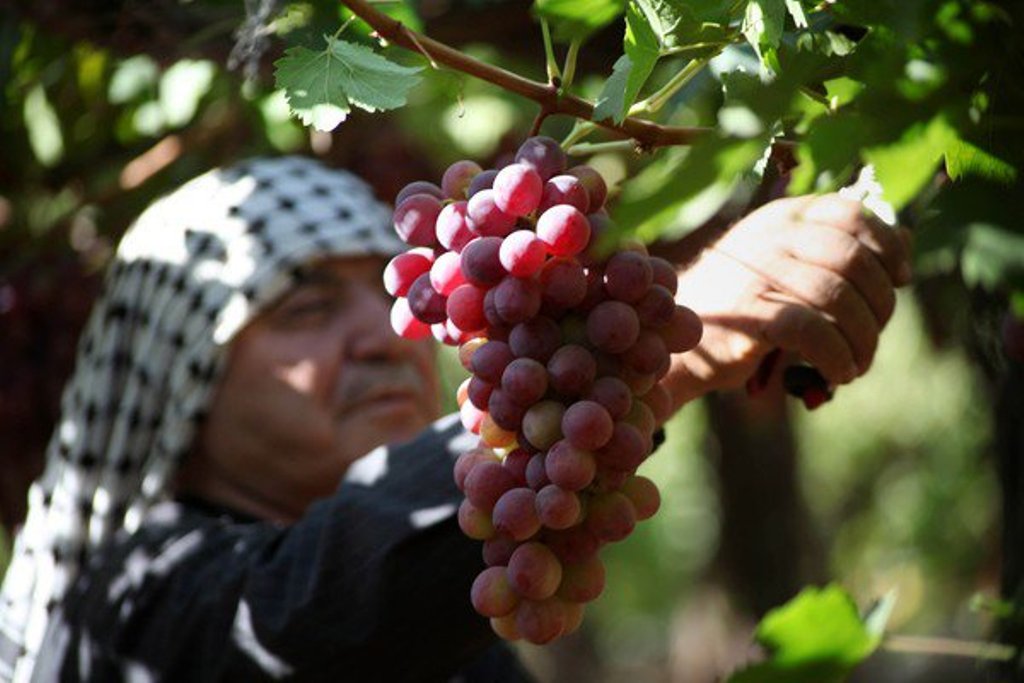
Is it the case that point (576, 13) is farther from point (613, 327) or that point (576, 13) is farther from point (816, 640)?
point (816, 640)

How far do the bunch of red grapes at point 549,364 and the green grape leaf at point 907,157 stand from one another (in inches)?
9.6

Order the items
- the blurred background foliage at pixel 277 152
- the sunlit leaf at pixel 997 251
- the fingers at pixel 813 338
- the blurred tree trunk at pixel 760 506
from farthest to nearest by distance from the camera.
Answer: the blurred tree trunk at pixel 760 506 → the blurred background foliage at pixel 277 152 → the fingers at pixel 813 338 → the sunlit leaf at pixel 997 251

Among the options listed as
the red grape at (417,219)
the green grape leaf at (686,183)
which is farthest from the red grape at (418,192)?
the green grape leaf at (686,183)

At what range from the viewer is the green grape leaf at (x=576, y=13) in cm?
96

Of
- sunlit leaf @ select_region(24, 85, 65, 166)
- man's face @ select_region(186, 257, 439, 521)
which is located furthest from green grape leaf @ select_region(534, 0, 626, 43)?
sunlit leaf @ select_region(24, 85, 65, 166)

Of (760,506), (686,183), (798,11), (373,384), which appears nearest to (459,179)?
(798,11)

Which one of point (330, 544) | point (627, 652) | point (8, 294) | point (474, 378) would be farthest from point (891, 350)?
point (627, 652)

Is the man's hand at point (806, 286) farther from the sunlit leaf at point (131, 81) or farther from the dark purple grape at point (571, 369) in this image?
the sunlit leaf at point (131, 81)

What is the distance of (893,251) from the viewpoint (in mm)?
1149

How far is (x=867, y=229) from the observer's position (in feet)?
3.75

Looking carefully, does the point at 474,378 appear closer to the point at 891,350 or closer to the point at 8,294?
the point at 8,294

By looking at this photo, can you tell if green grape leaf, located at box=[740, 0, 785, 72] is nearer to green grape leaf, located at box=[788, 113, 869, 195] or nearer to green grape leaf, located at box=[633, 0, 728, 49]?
green grape leaf, located at box=[633, 0, 728, 49]

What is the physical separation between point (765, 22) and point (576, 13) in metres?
0.15

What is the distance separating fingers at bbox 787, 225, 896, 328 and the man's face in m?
1.00
